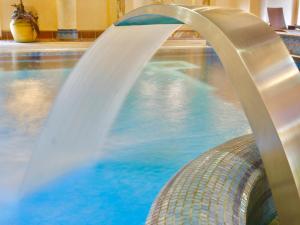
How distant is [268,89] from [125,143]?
225 centimetres

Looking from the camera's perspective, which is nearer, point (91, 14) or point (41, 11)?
Result: point (41, 11)

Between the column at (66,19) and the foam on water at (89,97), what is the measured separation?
6.91 meters

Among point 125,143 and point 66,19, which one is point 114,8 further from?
point 125,143

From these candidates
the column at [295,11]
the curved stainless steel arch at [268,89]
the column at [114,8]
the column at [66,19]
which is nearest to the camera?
the curved stainless steel arch at [268,89]

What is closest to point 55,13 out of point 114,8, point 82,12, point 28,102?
point 82,12

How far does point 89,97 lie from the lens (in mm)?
1979

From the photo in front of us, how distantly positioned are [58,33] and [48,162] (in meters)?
7.61

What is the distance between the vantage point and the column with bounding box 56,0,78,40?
29.7 ft

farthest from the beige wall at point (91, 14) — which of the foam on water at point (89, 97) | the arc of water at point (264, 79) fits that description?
the arc of water at point (264, 79)

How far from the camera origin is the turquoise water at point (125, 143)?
2.01m

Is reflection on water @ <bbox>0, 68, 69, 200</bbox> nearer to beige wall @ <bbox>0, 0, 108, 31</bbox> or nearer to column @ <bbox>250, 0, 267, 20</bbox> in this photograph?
beige wall @ <bbox>0, 0, 108, 31</bbox>

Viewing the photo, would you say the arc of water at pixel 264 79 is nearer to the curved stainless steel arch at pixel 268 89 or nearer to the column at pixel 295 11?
the curved stainless steel arch at pixel 268 89

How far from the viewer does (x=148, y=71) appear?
6.16m

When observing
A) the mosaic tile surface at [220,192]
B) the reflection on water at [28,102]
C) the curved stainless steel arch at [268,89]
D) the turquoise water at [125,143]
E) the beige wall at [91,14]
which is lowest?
the turquoise water at [125,143]
